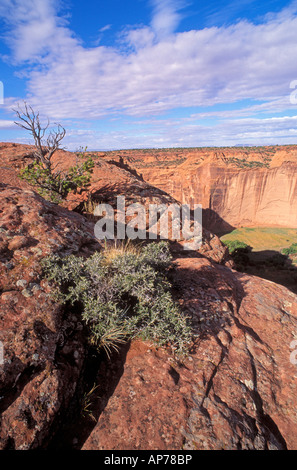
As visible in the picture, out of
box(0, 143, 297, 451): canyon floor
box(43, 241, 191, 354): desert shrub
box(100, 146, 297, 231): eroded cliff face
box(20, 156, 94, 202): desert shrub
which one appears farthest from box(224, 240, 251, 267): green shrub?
box(43, 241, 191, 354): desert shrub

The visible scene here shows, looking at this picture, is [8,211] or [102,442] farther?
[8,211]

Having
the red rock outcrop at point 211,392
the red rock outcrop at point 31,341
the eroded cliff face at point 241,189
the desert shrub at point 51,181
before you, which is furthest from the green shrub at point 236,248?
the red rock outcrop at point 31,341

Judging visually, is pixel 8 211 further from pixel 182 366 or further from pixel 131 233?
pixel 182 366

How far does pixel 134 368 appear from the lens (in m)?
2.80

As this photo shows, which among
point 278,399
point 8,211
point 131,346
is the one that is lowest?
point 278,399

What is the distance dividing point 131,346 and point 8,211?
9.96ft

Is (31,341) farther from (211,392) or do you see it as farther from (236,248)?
(236,248)

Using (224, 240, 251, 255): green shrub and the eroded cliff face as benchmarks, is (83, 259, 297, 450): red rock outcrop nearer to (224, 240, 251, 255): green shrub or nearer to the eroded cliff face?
(224, 240, 251, 255): green shrub

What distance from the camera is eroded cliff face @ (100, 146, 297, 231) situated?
2739 cm

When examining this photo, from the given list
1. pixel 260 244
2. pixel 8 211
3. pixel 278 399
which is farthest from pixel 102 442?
pixel 260 244

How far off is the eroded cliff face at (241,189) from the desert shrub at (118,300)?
25.1 m

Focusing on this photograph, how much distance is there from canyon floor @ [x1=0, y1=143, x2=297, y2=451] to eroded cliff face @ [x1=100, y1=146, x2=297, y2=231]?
2352 centimetres

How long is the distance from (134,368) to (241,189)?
93.0ft

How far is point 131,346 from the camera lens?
3062mm
